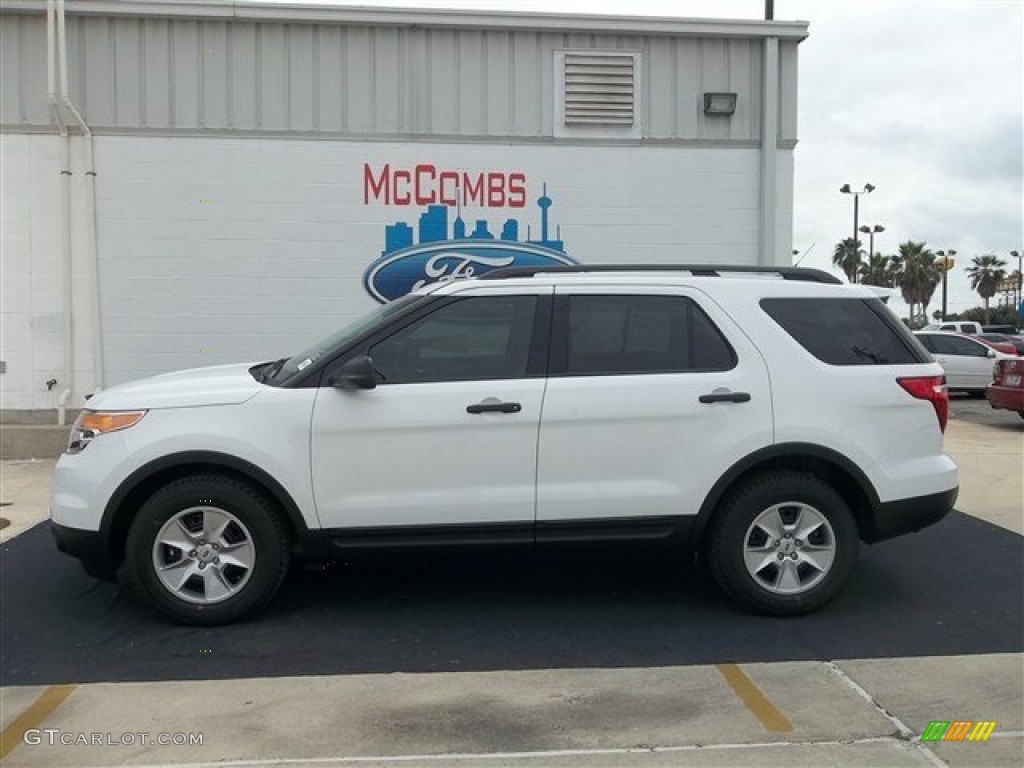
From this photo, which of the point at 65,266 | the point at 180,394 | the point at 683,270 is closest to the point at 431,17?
the point at 65,266

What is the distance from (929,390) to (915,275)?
69.8 m

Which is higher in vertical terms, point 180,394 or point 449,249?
point 449,249

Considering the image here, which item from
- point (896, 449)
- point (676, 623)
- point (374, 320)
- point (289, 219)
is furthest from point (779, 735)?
point (289, 219)

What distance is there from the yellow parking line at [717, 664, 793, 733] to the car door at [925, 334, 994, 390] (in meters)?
15.0

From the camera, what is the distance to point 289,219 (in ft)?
32.8

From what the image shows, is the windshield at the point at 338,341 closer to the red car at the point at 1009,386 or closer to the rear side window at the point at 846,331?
the rear side window at the point at 846,331

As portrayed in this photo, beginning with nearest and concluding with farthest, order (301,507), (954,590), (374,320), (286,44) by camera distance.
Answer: (301,507), (374,320), (954,590), (286,44)

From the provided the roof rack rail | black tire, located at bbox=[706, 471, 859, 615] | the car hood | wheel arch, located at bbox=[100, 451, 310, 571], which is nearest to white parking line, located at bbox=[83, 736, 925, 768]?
black tire, located at bbox=[706, 471, 859, 615]

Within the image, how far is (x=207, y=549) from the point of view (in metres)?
4.59

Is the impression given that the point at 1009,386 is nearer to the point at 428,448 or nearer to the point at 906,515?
the point at 906,515

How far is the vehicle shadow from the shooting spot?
430 centimetres

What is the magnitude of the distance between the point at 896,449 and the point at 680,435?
48.3 inches

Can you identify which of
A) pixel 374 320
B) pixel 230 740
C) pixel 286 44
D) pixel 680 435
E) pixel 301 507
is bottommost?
pixel 230 740

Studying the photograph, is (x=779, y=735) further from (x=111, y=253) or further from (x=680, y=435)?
(x=111, y=253)
